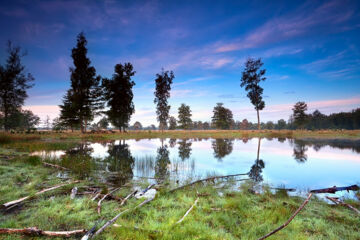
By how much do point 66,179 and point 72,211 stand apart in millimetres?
3895

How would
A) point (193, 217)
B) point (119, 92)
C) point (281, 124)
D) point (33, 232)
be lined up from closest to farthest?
1. point (33, 232)
2. point (193, 217)
3. point (119, 92)
4. point (281, 124)

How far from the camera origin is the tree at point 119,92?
44500 mm

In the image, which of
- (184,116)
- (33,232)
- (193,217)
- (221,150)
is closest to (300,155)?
(221,150)

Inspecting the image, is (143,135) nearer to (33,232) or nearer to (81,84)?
(81,84)

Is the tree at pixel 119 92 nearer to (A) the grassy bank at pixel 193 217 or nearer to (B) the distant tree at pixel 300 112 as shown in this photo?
(A) the grassy bank at pixel 193 217

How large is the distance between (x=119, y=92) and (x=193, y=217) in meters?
44.8

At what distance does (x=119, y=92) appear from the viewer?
1745 inches

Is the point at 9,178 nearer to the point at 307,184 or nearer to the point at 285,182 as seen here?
the point at 285,182

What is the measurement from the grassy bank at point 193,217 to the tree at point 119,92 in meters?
41.0

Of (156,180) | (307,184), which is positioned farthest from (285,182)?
(156,180)

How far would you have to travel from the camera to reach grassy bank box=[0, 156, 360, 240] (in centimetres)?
313

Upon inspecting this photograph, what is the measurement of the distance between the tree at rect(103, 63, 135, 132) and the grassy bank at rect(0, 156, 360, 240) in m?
41.0

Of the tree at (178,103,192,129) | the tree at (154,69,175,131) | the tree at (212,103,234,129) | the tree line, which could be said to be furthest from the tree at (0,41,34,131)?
the tree at (212,103,234,129)

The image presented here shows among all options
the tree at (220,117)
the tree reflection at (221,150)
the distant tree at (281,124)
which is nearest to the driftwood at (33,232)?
the tree reflection at (221,150)
